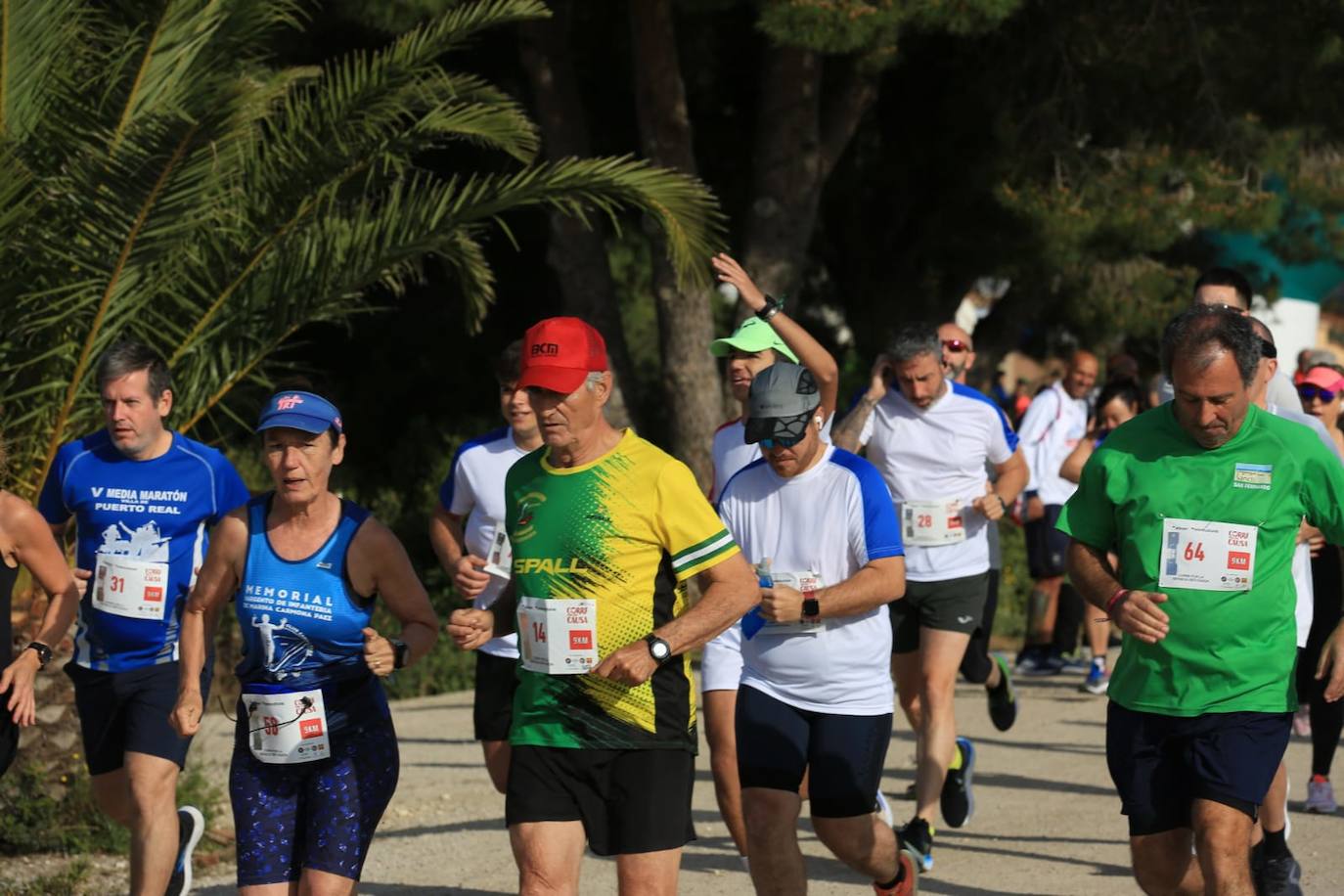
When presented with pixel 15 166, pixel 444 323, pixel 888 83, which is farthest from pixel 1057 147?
pixel 15 166

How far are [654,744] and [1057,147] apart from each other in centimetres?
1116

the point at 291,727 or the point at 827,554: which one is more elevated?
the point at 827,554

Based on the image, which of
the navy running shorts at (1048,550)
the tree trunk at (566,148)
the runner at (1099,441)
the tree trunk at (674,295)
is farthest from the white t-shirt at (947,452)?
the tree trunk at (566,148)

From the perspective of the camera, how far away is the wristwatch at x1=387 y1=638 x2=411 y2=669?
4945mm

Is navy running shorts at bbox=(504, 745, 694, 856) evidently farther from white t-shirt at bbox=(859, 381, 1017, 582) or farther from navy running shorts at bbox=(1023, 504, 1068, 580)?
navy running shorts at bbox=(1023, 504, 1068, 580)

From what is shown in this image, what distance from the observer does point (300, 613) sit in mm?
4973

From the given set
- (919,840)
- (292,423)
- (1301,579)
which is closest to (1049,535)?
(919,840)

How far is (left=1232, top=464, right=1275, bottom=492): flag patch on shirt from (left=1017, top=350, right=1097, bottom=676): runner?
7688mm

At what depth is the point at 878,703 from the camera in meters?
5.70

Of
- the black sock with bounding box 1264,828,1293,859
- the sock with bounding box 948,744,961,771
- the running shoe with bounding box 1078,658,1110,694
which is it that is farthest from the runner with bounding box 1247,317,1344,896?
the running shoe with bounding box 1078,658,1110,694

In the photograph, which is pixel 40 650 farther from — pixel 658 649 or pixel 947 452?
pixel 947 452

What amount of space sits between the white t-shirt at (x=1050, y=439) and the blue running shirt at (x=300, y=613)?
8.49 m

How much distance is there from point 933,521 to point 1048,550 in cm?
533

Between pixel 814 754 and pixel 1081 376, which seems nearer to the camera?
pixel 814 754
